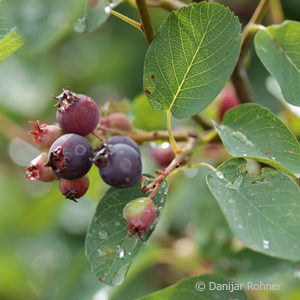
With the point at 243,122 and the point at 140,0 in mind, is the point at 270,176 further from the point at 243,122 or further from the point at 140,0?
the point at 140,0

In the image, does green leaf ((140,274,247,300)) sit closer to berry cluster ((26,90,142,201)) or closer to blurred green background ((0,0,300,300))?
blurred green background ((0,0,300,300))

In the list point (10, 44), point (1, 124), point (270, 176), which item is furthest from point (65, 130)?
point (1, 124)

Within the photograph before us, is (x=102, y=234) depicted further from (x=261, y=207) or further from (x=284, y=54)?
(x=284, y=54)

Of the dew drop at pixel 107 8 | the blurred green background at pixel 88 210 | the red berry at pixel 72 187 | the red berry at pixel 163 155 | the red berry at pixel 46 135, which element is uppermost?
the dew drop at pixel 107 8

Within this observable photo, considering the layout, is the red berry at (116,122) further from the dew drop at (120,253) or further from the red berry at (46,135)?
the dew drop at (120,253)

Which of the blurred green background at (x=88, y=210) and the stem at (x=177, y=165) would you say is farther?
the blurred green background at (x=88, y=210)

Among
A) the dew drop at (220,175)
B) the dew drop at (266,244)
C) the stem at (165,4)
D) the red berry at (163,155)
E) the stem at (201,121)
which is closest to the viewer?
the dew drop at (266,244)

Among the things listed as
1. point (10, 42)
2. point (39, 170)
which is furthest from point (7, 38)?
point (39, 170)

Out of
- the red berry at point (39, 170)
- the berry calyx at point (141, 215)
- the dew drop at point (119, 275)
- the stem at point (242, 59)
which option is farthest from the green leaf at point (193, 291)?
the stem at point (242, 59)
